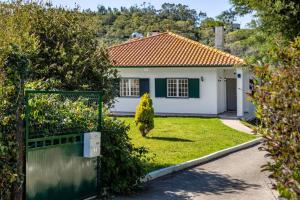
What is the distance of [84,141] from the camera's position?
8.51m

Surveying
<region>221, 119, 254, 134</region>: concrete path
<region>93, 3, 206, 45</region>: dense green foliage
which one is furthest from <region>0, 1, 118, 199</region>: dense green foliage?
<region>93, 3, 206, 45</region>: dense green foliage

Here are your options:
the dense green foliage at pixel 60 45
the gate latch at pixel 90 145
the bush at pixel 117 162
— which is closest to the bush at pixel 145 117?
the dense green foliage at pixel 60 45

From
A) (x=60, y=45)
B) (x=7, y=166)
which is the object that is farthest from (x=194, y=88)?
(x=7, y=166)

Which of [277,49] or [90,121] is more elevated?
[277,49]

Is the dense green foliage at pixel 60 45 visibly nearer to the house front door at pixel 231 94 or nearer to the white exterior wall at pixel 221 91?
the white exterior wall at pixel 221 91

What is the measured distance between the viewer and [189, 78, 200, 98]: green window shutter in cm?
2606

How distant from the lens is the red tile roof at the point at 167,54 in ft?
85.6

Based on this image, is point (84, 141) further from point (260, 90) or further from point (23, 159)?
point (260, 90)

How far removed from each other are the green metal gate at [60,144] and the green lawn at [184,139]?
8.79ft

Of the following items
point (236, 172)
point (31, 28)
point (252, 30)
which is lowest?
point (236, 172)

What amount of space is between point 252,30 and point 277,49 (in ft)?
59.4

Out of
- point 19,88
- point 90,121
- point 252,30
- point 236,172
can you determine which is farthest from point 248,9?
point 19,88

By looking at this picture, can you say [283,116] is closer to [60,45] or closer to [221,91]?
[60,45]

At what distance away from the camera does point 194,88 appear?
85.8 feet
